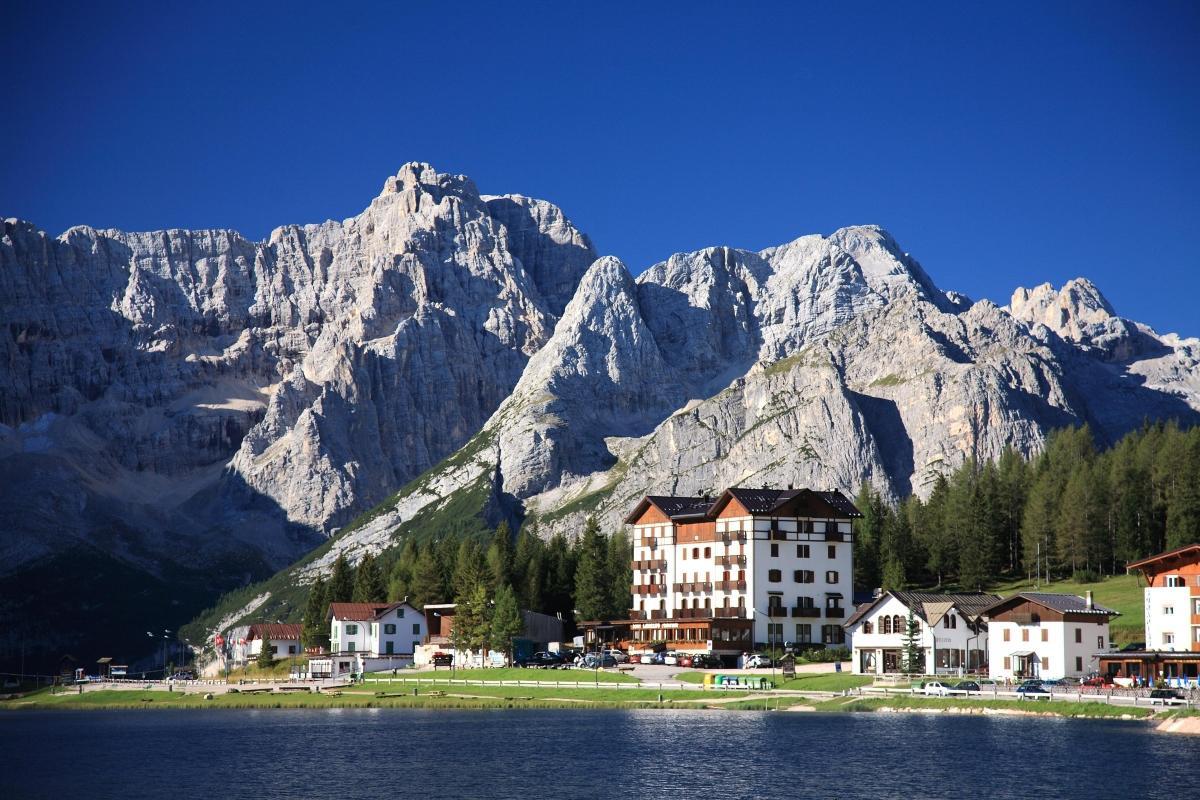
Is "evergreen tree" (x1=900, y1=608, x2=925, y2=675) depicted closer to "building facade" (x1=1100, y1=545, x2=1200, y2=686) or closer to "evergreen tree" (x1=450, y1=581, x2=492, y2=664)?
"building facade" (x1=1100, y1=545, x2=1200, y2=686)

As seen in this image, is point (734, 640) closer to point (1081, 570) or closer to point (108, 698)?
point (1081, 570)

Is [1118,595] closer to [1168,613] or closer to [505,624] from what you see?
[1168,613]

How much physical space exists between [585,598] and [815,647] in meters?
32.8

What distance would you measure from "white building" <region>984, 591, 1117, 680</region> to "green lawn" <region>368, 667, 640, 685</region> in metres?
31.3

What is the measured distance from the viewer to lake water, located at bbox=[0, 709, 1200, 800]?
74938mm

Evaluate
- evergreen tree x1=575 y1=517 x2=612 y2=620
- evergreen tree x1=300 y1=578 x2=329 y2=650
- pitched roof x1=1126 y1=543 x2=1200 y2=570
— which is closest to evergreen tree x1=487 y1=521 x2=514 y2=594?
evergreen tree x1=575 y1=517 x2=612 y2=620

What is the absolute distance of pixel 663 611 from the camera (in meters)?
169

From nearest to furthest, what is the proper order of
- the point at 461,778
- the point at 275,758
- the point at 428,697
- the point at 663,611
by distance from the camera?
the point at 461,778
the point at 275,758
the point at 428,697
the point at 663,611

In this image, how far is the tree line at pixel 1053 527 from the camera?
168 m

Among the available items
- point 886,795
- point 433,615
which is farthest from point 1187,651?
point 433,615

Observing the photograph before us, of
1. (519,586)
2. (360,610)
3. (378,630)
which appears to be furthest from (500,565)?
(360,610)

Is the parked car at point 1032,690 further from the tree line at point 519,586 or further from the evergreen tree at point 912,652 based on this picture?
the tree line at point 519,586

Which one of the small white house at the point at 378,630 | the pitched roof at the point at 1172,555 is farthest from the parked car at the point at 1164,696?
the small white house at the point at 378,630

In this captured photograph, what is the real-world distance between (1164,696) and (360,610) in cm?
10516
